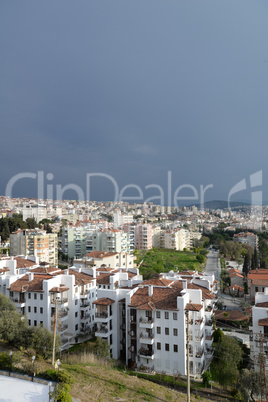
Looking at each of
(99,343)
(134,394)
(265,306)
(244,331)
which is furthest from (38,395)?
(244,331)

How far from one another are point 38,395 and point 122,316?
30.3ft

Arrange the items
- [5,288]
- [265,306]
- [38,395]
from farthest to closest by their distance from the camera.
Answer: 1. [5,288]
2. [265,306]
3. [38,395]

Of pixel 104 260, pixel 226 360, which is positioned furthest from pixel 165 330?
pixel 104 260

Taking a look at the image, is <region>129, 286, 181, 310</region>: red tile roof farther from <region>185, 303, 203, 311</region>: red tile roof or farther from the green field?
the green field

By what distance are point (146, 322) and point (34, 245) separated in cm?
3278

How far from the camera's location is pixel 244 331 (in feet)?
90.5

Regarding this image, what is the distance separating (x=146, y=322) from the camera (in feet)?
63.7

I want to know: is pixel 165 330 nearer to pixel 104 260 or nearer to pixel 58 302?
pixel 58 302

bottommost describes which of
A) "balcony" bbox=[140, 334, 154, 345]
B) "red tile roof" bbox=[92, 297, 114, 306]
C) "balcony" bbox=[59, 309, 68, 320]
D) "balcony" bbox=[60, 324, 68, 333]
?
"balcony" bbox=[60, 324, 68, 333]

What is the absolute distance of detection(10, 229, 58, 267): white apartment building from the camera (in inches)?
1912

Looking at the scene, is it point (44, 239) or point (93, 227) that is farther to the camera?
point (93, 227)

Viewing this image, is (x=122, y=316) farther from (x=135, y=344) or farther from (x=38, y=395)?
(x=38, y=395)

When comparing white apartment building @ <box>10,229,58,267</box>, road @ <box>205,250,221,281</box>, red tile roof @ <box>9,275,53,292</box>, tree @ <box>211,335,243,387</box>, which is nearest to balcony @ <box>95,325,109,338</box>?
red tile roof @ <box>9,275,53,292</box>

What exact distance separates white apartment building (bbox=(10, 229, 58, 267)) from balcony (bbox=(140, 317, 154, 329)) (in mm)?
30842
